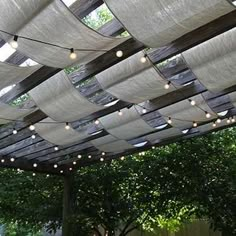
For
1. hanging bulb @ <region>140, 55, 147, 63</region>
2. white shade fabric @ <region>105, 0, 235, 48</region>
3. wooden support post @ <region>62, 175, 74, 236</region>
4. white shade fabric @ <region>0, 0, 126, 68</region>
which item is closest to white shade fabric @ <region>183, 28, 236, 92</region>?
hanging bulb @ <region>140, 55, 147, 63</region>

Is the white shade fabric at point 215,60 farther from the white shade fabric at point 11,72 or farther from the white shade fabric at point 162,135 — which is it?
the white shade fabric at point 162,135

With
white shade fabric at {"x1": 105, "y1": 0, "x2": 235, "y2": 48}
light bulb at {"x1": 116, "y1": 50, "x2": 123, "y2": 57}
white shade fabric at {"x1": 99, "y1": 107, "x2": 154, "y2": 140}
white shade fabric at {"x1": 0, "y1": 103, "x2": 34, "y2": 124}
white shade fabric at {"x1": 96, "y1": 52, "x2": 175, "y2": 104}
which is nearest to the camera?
white shade fabric at {"x1": 105, "y1": 0, "x2": 235, "y2": 48}

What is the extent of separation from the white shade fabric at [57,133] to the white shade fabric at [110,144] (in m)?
0.40

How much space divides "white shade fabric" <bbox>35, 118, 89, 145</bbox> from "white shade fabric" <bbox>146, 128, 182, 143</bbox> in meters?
1.05

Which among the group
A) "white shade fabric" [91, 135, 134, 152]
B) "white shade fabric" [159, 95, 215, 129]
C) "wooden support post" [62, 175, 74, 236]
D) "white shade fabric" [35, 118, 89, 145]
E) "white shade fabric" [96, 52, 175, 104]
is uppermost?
"white shade fabric" [91, 135, 134, 152]

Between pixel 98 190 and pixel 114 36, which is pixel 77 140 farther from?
pixel 114 36

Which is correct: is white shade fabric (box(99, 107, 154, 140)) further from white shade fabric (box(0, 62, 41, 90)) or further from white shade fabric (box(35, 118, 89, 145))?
white shade fabric (box(0, 62, 41, 90))

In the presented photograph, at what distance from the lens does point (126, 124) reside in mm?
5605

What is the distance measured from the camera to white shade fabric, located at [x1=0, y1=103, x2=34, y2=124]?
4.70m

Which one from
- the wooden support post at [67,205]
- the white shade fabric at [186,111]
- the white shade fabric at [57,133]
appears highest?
the white shade fabric at [57,133]

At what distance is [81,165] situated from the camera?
25.7 ft

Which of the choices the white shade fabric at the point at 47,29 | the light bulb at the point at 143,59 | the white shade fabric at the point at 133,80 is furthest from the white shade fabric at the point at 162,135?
the white shade fabric at the point at 47,29

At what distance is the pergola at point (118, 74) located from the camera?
289cm

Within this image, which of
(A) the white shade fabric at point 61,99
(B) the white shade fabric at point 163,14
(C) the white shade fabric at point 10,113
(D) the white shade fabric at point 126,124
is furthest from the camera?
(D) the white shade fabric at point 126,124
